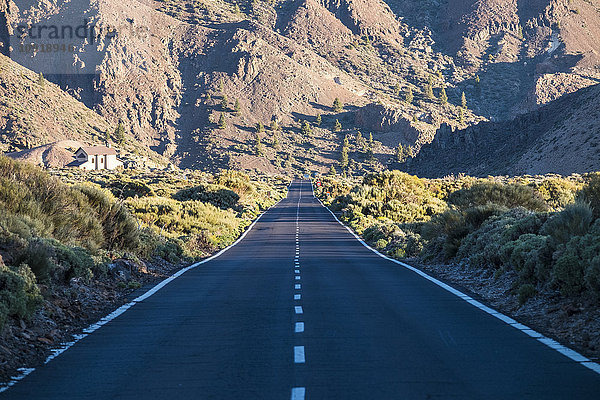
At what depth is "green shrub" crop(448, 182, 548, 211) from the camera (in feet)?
93.3

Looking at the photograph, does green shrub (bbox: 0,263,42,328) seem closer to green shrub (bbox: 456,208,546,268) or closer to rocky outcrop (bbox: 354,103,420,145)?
green shrub (bbox: 456,208,546,268)

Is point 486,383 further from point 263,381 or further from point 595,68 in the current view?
point 595,68

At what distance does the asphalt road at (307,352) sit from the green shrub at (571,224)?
87.2 inches

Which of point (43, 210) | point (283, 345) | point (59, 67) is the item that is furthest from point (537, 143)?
point (59, 67)

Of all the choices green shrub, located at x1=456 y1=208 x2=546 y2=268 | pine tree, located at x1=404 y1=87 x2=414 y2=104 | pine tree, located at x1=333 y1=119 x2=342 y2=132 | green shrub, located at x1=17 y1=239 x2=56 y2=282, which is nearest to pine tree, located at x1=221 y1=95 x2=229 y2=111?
pine tree, located at x1=333 y1=119 x2=342 y2=132

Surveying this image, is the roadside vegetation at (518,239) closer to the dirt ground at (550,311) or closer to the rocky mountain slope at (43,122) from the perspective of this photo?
the dirt ground at (550,311)

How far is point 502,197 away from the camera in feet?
95.8

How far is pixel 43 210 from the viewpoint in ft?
56.6

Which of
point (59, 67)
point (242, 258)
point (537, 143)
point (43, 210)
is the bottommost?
point (242, 258)

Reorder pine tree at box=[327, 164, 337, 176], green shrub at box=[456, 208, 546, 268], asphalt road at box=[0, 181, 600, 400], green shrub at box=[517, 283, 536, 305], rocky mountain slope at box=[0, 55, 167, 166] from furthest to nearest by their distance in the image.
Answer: pine tree at box=[327, 164, 337, 176] → rocky mountain slope at box=[0, 55, 167, 166] → green shrub at box=[456, 208, 546, 268] → green shrub at box=[517, 283, 536, 305] → asphalt road at box=[0, 181, 600, 400]

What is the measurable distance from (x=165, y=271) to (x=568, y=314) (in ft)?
37.0

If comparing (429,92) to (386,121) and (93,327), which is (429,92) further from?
(93,327)

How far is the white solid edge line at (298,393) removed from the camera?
20.4ft

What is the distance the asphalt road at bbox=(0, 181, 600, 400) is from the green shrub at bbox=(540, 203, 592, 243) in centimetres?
221
